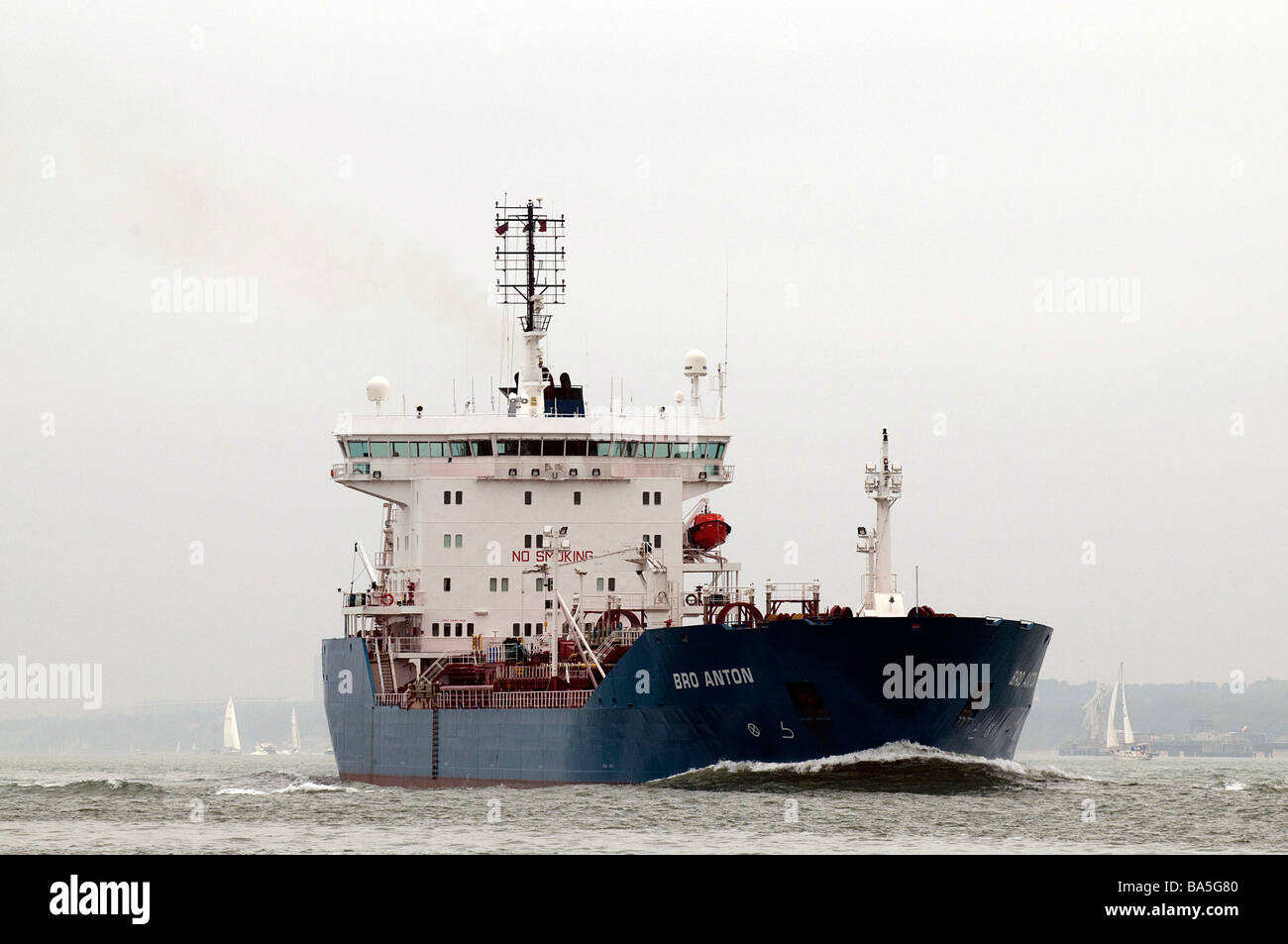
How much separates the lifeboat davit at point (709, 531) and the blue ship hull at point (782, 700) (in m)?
7.59

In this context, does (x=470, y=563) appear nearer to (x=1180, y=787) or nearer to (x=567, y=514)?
(x=567, y=514)

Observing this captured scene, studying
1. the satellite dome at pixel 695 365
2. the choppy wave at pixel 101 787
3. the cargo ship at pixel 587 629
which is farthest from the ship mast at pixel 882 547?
the choppy wave at pixel 101 787

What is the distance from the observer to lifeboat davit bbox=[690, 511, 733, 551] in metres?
47.5

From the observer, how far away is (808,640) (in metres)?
35.7

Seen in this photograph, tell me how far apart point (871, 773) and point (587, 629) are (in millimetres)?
10901

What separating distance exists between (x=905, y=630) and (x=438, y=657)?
591 inches

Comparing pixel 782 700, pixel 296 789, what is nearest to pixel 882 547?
pixel 782 700

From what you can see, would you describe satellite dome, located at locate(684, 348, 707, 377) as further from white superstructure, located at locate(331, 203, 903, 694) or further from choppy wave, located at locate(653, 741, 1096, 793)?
choppy wave, located at locate(653, 741, 1096, 793)

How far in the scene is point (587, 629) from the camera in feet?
148

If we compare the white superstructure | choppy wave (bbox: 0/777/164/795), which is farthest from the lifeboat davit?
choppy wave (bbox: 0/777/164/795)

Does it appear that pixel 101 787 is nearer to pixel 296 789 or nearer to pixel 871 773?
pixel 296 789

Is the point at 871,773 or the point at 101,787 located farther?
the point at 101,787
